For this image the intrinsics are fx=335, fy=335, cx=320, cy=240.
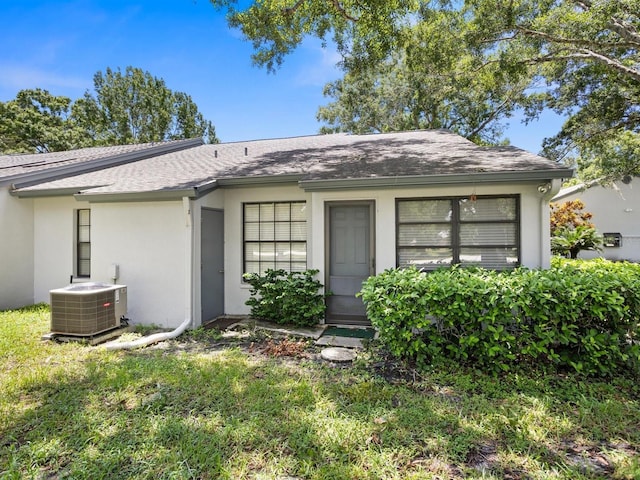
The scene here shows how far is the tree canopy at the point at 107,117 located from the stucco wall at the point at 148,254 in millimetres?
19901

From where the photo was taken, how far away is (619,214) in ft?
59.0

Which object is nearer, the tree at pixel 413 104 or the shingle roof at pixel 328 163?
the shingle roof at pixel 328 163

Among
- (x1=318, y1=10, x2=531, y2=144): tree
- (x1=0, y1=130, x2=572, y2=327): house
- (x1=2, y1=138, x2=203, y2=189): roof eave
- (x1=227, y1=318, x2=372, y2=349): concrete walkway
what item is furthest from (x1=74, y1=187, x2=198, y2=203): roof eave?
(x1=318, y1=10, x2=531, y2=144): tree

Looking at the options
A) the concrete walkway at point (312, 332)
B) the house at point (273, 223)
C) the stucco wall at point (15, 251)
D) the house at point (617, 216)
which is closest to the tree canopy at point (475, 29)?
the house at point (273, 223)

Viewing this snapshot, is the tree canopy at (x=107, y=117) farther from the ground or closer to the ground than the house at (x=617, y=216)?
farther from the ground

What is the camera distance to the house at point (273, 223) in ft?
18.6

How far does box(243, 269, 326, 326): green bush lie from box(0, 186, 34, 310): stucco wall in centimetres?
569

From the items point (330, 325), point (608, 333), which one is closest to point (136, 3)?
point (330, 325)

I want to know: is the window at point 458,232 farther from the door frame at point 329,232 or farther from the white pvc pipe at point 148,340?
the white pvc pipe at point 148,340

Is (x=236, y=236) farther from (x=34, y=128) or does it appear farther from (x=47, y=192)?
(x=34, y=128)

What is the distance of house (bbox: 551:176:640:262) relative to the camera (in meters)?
17.7

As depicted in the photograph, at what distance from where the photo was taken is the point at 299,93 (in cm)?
2003

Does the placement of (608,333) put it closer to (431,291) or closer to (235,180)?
(431,291)

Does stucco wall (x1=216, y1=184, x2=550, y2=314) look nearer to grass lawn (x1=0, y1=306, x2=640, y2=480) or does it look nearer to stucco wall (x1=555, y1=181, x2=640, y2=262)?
grass lawn (x1=0, y1=306, x2=640, y2=480)
